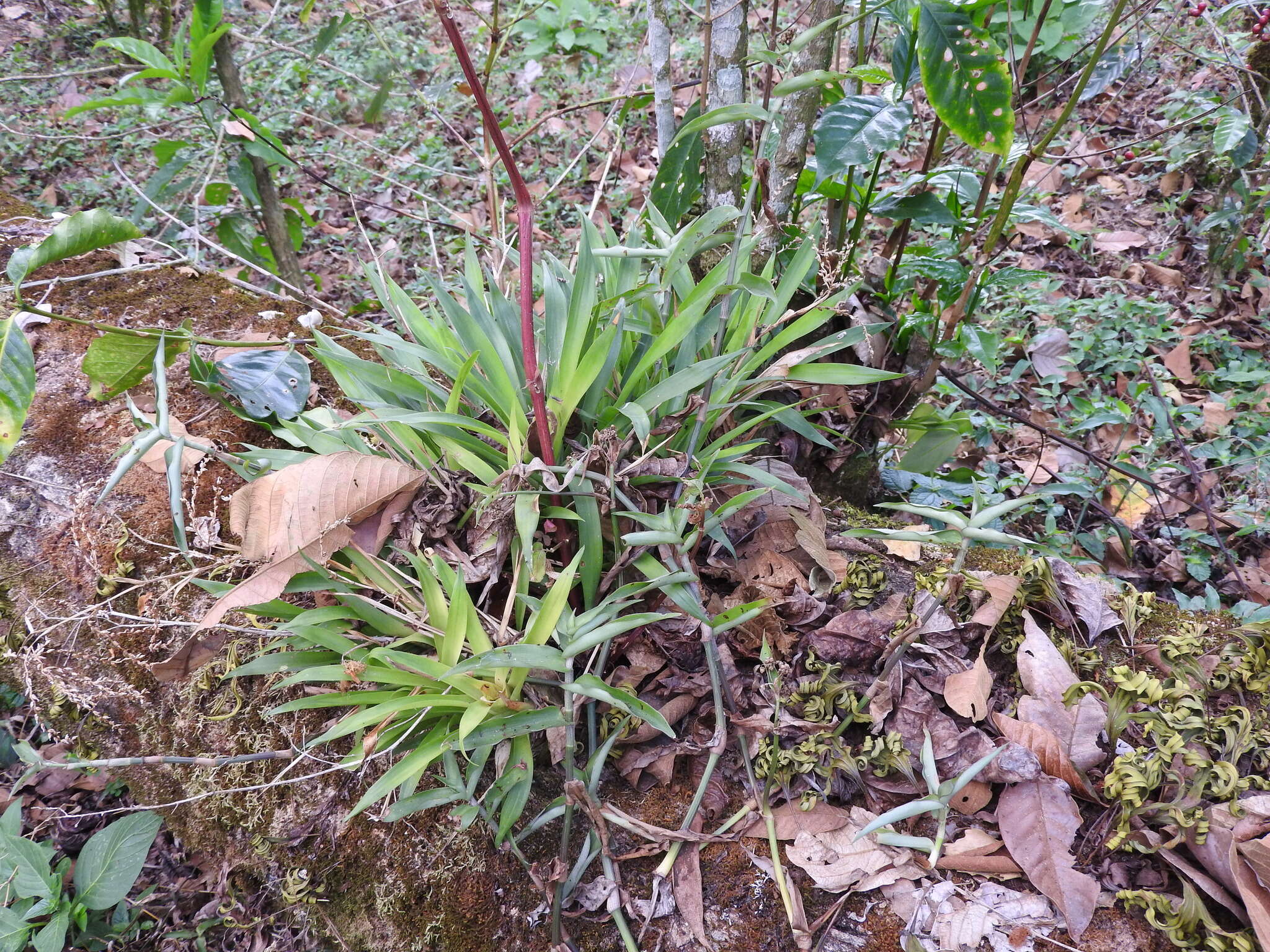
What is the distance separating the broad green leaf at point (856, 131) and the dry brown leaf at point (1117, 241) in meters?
2.30

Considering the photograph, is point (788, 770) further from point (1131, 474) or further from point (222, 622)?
point (1131, 474)

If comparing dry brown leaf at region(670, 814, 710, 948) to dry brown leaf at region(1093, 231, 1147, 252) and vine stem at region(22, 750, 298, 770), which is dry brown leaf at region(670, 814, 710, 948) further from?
dry brown leaf at region(1093, 231, 1147, 252)

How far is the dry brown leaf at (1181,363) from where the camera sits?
110 inches

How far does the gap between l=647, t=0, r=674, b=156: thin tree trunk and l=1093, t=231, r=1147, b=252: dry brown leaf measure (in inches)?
91.6

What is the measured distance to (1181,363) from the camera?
2803mm

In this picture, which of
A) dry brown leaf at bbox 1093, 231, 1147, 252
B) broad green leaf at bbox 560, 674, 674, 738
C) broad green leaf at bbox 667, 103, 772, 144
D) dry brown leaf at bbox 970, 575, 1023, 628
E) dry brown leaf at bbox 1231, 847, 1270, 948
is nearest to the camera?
dry brown leaf at bbox 1231, 847, 1270, 948

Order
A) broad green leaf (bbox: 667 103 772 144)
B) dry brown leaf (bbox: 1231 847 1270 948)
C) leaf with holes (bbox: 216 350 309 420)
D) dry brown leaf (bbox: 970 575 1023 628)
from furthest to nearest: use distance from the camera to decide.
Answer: leaf with holes (bbox: 216 350 309 420)
dry brown leaf (bbox: 970 575 1023 628)
broad green leaf (bbox: 667 103 772 144)
dry brown leaf (bbox: 1231 847 1270 948)

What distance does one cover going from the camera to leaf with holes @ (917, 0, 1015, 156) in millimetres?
1443

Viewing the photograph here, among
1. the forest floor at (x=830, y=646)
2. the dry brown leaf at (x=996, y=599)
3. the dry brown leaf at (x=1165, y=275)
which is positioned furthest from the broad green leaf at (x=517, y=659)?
the dry brown leaf at (x=1165, y=275)

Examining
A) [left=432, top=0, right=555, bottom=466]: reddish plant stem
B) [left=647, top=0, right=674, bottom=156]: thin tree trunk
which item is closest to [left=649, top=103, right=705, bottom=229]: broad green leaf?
[left=647, top=0, right=674, bottom=156]: thin tree trunk

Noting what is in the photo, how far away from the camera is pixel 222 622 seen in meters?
1.51

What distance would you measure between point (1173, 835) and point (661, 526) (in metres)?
0.90

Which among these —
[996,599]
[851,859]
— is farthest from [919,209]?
[851,859]

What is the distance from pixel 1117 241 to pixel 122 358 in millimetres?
3794
